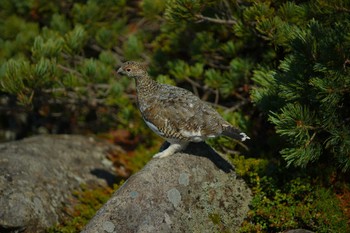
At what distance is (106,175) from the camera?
244 inches

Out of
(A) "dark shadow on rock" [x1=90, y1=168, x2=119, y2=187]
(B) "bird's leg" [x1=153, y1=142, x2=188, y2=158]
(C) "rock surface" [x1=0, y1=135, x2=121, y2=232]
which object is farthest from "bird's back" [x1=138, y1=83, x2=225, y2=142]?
(A) "dark shadow on rock" [x1=90, y1=168, x2=119, y2=187]

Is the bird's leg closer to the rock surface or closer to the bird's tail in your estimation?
the bird's tail

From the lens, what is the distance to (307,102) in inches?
177

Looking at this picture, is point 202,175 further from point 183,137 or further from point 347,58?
point 347,58

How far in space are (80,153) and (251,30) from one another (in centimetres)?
280

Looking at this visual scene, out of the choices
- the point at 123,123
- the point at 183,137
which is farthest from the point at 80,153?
the point at 183,137

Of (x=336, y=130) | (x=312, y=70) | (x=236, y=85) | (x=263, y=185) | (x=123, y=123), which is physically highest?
(x=312, y=70)

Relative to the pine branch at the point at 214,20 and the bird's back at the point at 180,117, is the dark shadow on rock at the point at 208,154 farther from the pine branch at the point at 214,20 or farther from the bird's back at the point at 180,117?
the pine branch at the point at 214,20

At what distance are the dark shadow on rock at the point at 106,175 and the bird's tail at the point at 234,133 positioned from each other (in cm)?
222

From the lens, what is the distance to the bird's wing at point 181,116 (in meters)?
4.47

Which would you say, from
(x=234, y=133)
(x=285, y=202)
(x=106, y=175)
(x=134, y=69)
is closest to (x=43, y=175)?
(x=106, y=175)

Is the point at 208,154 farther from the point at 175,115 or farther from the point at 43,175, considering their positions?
the point at 43,175

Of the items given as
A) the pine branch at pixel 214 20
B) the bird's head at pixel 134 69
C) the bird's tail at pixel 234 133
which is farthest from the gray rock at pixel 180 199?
the pine branch at pixel 214 20

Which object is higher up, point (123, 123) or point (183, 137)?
point (183, 137)
